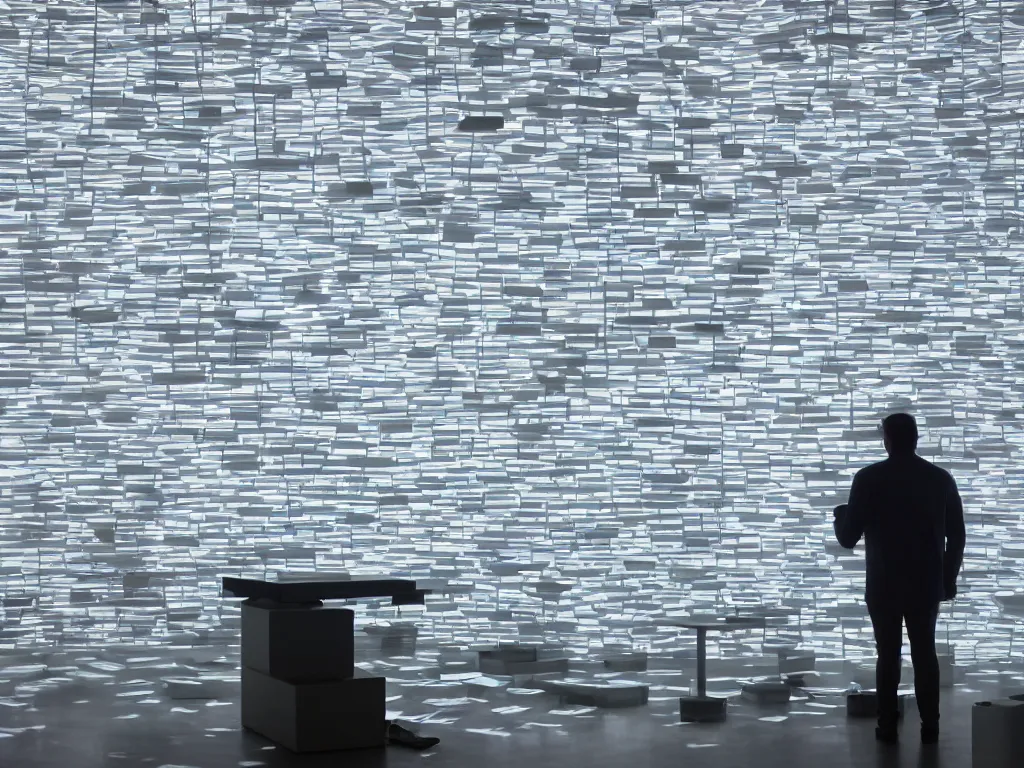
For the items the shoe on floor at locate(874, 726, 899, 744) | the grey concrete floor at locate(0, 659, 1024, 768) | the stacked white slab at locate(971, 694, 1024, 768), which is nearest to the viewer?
the stacked white slab at locate(971, 694, 1024, 768)

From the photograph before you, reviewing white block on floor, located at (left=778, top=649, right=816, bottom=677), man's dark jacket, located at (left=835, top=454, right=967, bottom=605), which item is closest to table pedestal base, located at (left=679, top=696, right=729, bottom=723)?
man's dark jacket, located at (left=835, top=454, right=967, bottom=605)

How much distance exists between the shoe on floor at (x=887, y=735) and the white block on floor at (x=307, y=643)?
5.01 feet

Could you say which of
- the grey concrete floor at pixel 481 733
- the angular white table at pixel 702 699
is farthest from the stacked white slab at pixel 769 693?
the angular white table at pixel 702 699

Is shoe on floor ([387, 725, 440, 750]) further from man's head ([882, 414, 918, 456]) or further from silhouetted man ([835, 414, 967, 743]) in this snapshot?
man's head ([882, 414, 918, 456])

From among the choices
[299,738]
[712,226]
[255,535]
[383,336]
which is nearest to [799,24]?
[712,226]

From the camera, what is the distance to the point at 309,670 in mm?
3541

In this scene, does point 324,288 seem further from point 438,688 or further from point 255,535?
point 438,688

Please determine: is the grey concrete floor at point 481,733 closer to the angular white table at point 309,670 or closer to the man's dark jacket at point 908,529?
the angular white table at point 309,670

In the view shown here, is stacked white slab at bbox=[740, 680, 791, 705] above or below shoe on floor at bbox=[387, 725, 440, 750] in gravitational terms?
below

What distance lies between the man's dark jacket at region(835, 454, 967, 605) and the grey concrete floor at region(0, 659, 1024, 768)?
0.45 m

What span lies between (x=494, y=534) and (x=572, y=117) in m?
1.70

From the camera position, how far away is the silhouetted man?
346 centimetres

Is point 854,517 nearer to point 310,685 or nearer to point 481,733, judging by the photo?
point 481,733

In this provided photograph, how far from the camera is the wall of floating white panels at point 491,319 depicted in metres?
4.98
